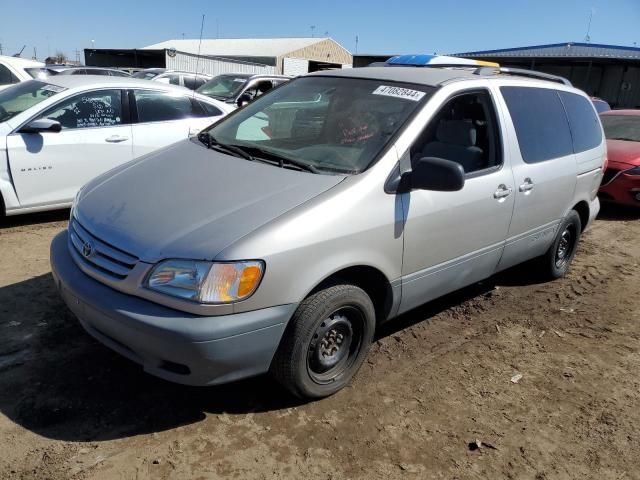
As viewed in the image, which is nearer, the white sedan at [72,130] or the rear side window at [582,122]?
the rear side window at [582,122]

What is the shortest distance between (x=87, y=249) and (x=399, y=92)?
2054 mm

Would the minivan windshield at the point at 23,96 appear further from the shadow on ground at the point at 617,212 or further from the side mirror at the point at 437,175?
the shadow on ground at the point at 617,212

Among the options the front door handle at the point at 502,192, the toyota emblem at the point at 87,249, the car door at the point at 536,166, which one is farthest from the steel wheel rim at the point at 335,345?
the car door at the point at 536,166

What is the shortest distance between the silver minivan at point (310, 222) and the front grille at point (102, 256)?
11mm

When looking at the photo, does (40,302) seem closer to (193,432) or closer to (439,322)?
(193,432)

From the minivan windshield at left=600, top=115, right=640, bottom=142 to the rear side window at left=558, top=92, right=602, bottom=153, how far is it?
13.6 ft

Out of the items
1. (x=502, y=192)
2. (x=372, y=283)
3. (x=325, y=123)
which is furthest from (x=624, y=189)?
(x=372, y=283)

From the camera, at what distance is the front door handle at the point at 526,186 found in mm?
3863

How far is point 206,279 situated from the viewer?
7.89 ft

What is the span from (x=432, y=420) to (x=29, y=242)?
13.3 ft

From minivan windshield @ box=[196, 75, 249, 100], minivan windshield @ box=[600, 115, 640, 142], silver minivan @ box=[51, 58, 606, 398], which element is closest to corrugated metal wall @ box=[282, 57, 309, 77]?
minivan windshield @ box=[196, 75, 249, 100]

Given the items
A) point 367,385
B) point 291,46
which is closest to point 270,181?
point 367,385

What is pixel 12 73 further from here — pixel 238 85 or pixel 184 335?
pixel 184 335

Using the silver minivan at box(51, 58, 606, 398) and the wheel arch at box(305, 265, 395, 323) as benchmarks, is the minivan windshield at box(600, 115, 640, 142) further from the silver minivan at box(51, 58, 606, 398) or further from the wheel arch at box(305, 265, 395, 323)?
the wheel arch at box(305, 265, 395, 323)
